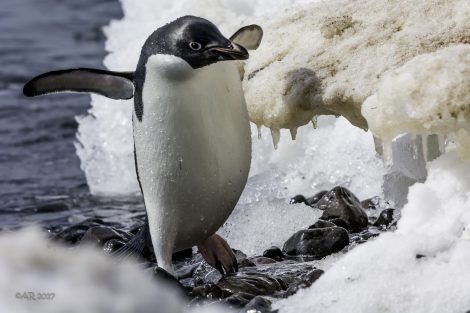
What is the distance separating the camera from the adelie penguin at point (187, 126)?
4.78 metres

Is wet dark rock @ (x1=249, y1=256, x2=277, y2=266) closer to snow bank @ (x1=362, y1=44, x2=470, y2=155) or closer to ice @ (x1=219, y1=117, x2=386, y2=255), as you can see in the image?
ice @ (x1=219, y1=117, x2=386, y2=255)

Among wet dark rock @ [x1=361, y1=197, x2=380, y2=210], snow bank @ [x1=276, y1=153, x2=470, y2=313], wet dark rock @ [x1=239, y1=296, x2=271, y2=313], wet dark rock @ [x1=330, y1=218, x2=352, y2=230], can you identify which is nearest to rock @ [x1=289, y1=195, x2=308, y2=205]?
wet dark rock @ [x1=361, y1=197, x2=380, y2=210]

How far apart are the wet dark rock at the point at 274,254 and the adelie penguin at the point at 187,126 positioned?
26cm

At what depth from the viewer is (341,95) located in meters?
4.72

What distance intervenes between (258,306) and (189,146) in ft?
2.95

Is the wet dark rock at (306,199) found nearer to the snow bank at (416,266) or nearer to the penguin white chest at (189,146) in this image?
the penguin white chest at (189,146)

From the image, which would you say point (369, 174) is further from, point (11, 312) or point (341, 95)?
point (11, 312)

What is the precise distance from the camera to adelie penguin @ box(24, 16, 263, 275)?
15.7ft

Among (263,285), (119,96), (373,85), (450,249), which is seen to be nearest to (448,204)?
(450,249)

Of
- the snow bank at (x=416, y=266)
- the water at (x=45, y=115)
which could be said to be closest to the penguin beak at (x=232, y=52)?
the snow bank at (x=416, y=266)

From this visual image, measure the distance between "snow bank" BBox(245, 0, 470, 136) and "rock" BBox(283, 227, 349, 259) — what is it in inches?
24.2

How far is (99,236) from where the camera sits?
19.6 feet

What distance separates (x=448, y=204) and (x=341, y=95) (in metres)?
0.67

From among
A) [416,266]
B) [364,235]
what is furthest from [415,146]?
[416,266]
